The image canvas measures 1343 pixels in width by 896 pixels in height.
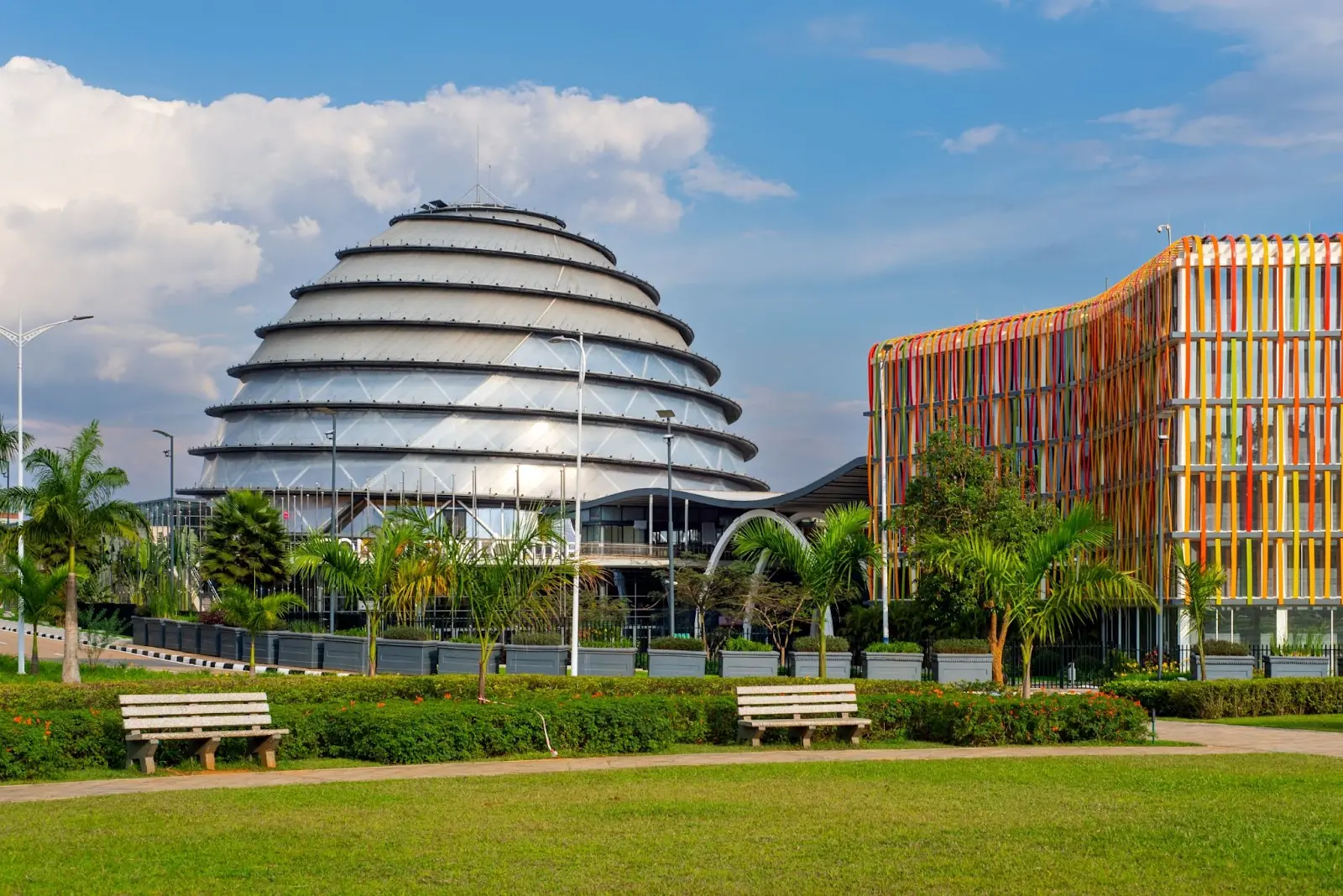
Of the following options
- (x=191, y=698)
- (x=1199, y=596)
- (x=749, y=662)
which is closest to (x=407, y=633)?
(x=749, y=662)

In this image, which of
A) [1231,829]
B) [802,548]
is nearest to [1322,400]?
[802,548]

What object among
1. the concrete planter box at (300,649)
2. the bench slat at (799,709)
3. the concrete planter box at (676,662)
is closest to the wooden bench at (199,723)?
the bench slat at (799,709)

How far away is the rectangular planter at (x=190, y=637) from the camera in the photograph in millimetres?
58031

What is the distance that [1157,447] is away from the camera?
188 ft

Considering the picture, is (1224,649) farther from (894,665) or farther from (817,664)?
(817,664)

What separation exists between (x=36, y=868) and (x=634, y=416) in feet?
230

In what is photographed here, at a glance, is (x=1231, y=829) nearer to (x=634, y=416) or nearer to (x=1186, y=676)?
(x=1186, y=676)

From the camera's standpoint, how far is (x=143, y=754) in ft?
61.2

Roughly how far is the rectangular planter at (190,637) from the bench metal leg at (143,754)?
132 feet

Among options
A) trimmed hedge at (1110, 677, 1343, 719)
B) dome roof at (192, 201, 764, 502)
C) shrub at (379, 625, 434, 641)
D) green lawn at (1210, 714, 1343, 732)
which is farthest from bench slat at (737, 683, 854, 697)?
dome roof at (192, 201, 764, 502)

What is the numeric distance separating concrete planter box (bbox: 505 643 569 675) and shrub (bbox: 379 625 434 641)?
11.8 feet

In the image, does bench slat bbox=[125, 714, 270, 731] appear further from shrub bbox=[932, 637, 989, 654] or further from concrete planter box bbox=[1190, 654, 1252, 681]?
concrete planter box bbox=[1190, 654, 1252, 681]

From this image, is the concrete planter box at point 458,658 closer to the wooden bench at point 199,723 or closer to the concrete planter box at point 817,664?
the concrete planter box at point 817,664

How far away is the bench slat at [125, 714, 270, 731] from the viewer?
18.7 metres
